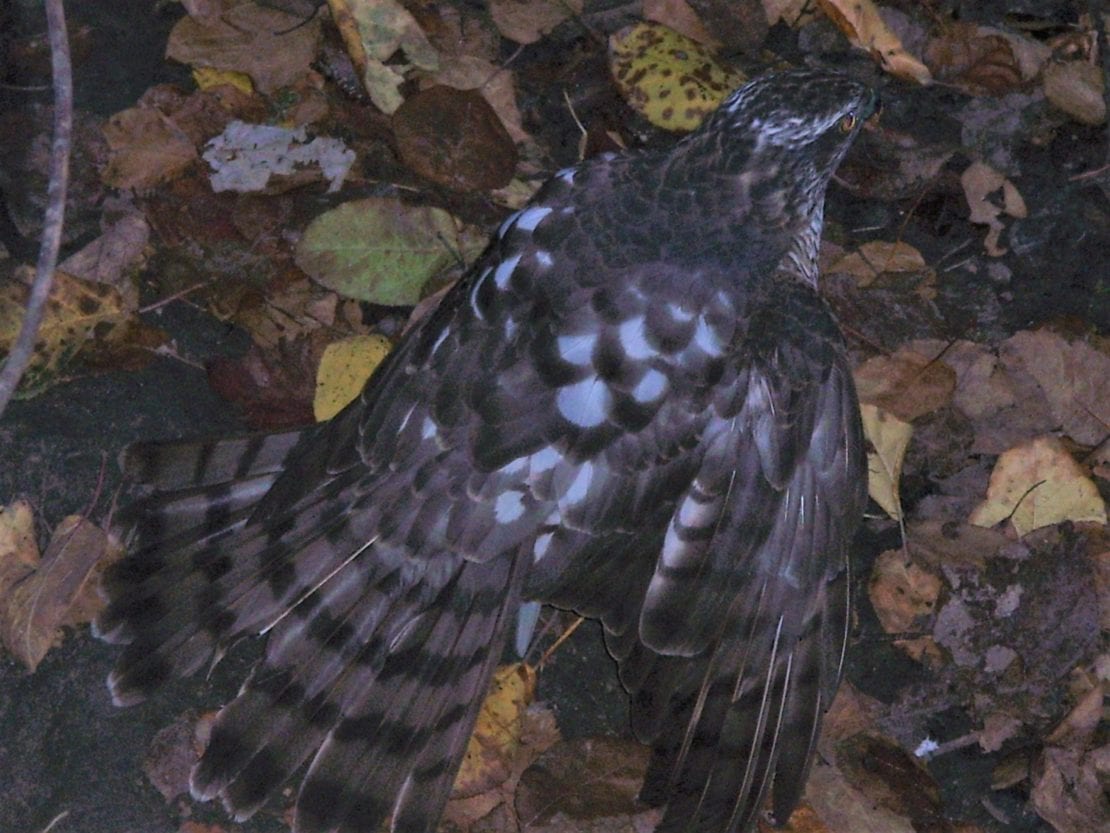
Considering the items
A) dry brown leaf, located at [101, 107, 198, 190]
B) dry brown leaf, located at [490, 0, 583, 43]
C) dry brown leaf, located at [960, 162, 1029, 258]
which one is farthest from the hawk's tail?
dry brown leaf, located at [960, 162, 1029, 258]

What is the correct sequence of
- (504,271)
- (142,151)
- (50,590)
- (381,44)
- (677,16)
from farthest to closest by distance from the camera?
(677,16), (381,44), (142,151), (50,590), (504,271)

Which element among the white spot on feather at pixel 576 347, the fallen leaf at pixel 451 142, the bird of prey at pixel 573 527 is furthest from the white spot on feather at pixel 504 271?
the fallen leaf at pixel 451 142

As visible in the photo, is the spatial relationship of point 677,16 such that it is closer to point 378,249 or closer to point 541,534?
point 378,249

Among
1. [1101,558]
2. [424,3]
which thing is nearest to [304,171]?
[424,3]

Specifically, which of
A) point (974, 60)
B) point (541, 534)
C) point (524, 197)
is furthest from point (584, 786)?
point (974, 60)

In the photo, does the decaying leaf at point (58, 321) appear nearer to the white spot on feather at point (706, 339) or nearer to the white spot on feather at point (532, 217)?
the white spot on feather at point (532, 217)
